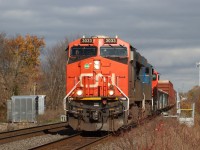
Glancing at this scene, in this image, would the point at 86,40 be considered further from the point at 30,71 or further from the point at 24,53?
the point at 24,53

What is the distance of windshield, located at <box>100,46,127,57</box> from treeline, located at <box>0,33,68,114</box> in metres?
23.7

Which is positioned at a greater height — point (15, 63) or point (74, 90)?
point (15, 63)

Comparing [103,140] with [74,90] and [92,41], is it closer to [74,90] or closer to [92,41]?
[74,90]

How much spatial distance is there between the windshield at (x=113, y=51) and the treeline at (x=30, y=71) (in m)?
23.7

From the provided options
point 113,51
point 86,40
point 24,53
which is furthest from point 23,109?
point 24,53

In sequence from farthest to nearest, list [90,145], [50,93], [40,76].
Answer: [40,76]
[50,93]
[90,145]

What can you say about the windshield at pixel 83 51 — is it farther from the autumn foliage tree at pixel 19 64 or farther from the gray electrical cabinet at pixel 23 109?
the autumn foliage tree at pixel 19 64

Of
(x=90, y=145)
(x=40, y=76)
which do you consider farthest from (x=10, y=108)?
(x=40, y=76)

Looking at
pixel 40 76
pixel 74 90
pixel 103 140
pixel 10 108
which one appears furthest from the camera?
pixel 40 76

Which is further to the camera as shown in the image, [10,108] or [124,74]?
[10,108]

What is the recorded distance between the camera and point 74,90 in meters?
17.7

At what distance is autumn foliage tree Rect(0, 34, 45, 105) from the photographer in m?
47.6

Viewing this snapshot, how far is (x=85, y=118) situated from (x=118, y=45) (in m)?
3.38

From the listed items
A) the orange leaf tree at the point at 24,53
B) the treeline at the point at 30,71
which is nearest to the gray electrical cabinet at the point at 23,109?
the treeline at the point at 30,71
